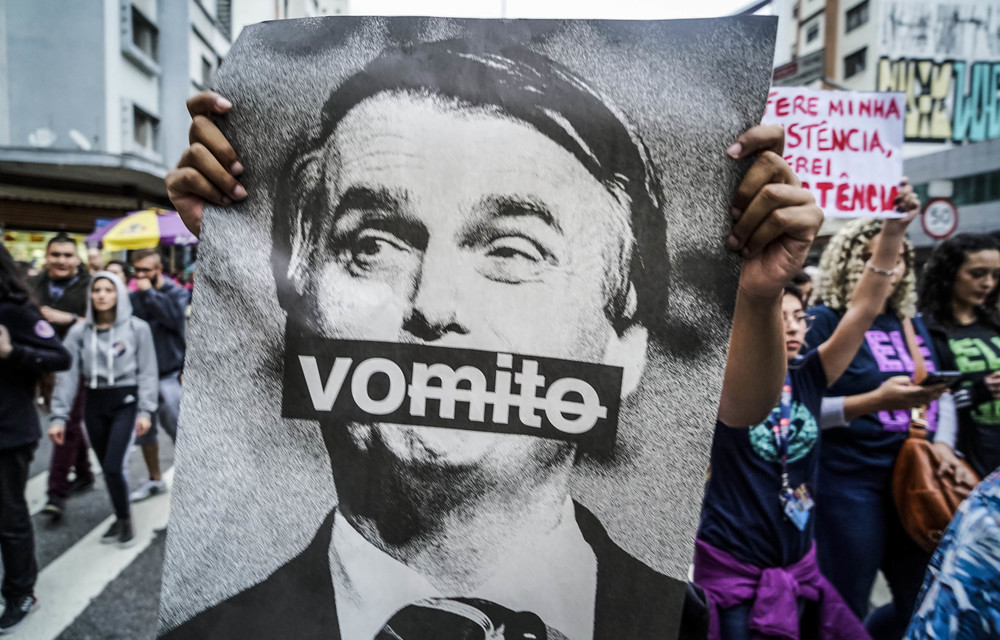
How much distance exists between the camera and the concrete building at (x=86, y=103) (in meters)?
16.2

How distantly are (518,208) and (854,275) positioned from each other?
228cm

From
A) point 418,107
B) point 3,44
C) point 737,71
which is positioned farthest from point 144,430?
point 3,44

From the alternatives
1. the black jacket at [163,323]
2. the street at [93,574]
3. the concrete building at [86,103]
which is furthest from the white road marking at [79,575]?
the concrete building at [86,103]

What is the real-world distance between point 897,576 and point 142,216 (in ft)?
31.9

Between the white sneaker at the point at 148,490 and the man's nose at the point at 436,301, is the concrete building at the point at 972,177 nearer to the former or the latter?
the white sneaker at the point at 148,490

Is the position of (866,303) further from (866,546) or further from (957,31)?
(957,31)

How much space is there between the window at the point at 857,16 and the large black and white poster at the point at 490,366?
108 ft

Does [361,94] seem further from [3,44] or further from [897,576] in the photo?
[3,44]

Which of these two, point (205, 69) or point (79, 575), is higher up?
point (205, 69)

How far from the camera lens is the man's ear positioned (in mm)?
1036

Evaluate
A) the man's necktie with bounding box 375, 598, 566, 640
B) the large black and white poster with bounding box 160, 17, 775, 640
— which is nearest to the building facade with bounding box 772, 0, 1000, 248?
the large black and white poster with bounding box 160, 17, 775, 640

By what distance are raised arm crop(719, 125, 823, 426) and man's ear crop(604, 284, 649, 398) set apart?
0.62 feet

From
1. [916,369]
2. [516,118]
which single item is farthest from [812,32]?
[516,118]

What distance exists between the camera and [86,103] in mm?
16391
